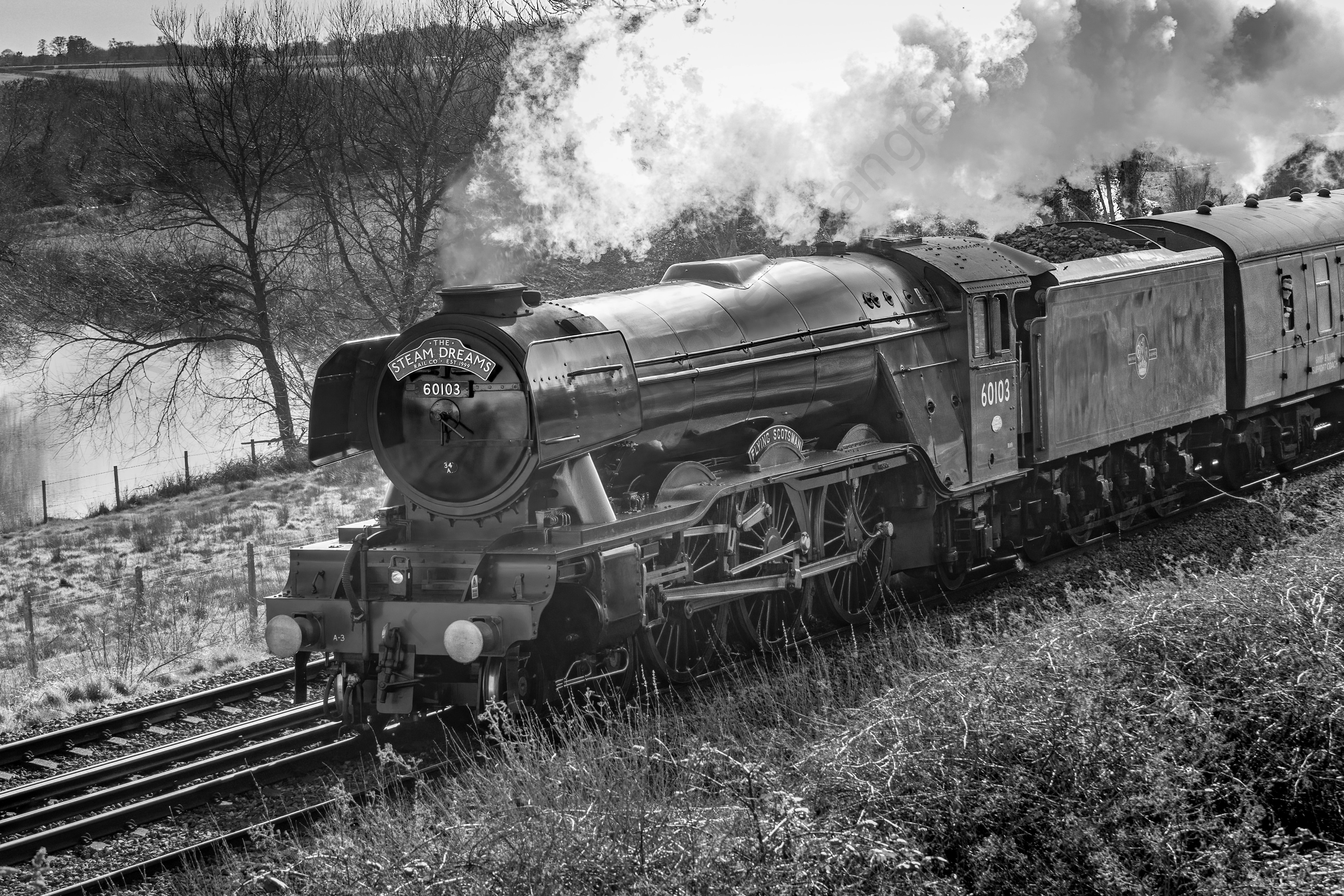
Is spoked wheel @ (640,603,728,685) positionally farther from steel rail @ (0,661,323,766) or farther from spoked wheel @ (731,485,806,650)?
steel rail @ (0,661,323,766)

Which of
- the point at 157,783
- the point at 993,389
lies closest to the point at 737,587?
the point at 993,389

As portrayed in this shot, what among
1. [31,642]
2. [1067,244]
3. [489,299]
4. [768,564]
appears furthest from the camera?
[1067,244]

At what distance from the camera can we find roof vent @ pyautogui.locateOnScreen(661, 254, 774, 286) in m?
9.11

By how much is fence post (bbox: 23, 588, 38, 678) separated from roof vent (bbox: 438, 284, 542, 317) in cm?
543

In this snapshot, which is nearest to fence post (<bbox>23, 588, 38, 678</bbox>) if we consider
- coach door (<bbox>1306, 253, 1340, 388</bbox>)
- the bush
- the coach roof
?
the bush

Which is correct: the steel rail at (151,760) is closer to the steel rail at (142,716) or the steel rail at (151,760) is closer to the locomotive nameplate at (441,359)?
the steel rail at (142,716)

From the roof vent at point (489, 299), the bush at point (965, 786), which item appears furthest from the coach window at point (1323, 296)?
the roof vent at point (489, 299)

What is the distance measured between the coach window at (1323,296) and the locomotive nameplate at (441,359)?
11.4 metres

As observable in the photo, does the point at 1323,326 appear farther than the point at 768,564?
Yes

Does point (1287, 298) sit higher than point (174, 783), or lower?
higher

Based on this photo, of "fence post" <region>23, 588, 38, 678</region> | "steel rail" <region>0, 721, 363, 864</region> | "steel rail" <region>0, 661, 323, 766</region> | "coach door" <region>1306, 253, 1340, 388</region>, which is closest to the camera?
"steel rail" <region>0, 721, 363, 864</region>

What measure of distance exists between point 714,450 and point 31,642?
6.75m

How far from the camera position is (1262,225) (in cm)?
1444

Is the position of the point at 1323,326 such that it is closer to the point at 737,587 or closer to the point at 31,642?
the point at 737,587
